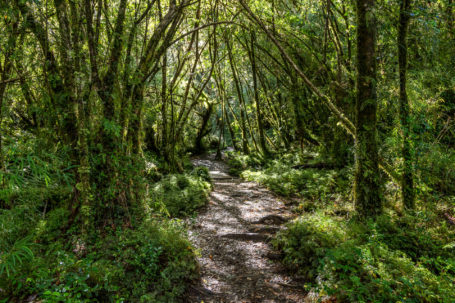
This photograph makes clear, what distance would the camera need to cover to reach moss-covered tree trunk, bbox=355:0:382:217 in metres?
4.67

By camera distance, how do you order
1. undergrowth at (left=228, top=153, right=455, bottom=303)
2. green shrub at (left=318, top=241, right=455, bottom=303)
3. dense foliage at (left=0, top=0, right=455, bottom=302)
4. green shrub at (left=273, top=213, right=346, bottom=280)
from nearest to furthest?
green shrub at (left=318, top=241, right=455, bottom=303) → undergrowth at (left=228, top=153, right=455, bottom=303) → dense foliage at (left=0, top=0, right=455, bottom=302) → green shrub at (left=273, top=213, right=346, bottom=280)

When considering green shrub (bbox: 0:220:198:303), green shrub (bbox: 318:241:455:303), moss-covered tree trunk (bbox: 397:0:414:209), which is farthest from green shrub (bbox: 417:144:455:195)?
green shrub (bbox: 0:220:198:303)

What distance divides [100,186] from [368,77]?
16.2 ft

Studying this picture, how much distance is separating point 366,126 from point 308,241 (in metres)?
2.34

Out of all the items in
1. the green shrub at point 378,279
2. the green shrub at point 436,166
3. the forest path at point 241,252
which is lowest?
the forest path at point 241,252

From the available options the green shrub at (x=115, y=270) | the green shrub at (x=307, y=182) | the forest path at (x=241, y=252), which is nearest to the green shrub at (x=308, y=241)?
the forest path at (x=241, y=252)

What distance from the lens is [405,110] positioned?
495 cm

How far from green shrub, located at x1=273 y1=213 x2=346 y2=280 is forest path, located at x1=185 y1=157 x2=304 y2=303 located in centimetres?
23

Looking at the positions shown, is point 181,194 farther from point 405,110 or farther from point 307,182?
point 405,110

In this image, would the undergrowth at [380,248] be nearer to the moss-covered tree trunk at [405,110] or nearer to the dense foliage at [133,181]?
the dense foliage at [133,181]

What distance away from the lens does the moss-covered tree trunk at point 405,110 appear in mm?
4887

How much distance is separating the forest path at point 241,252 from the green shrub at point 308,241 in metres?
0.23

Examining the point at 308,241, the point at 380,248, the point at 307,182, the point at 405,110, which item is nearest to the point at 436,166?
the point at 405,110

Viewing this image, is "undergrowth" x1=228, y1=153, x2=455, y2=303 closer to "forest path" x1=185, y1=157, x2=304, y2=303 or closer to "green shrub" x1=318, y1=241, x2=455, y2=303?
"green shrub" x1=318, y1=241, x2=455, y2=303
